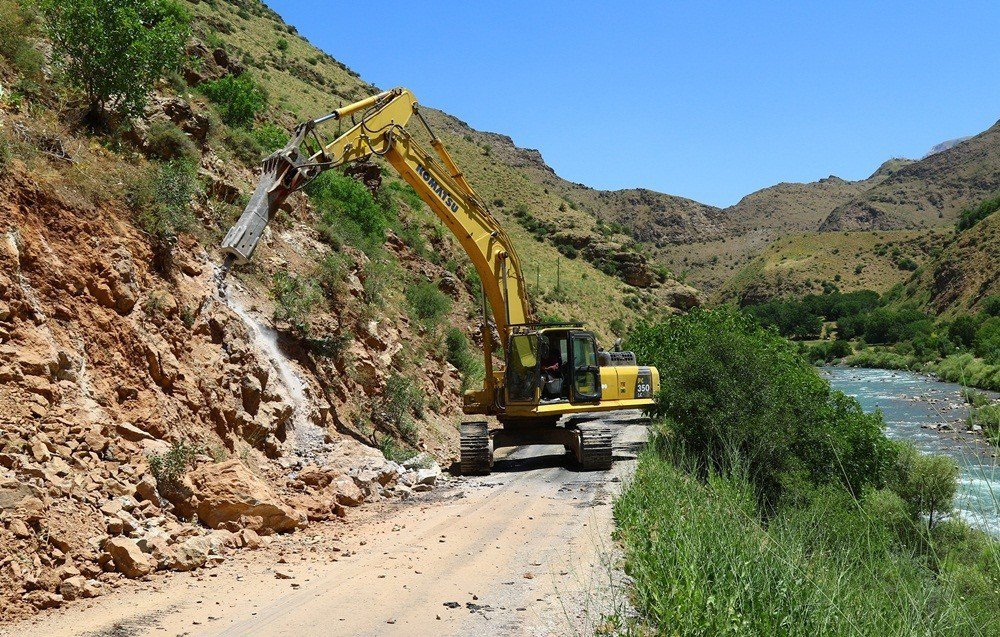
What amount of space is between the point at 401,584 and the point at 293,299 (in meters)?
9.47

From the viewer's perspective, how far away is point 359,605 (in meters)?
7.59

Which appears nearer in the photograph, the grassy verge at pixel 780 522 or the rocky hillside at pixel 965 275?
the grassy verge at pixel 780 522

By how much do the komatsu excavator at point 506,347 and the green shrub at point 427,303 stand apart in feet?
26.5

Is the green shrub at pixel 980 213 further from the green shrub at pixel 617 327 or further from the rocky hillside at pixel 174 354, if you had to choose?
the rocky hillside at pixel 174 354

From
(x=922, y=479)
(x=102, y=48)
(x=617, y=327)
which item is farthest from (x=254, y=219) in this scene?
(x=617, y=327)

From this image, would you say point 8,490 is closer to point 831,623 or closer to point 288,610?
point 288,610

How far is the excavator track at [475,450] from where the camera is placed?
52.2 feet

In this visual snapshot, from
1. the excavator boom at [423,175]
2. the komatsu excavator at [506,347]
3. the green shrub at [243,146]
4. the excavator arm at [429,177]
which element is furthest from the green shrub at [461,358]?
the green shrub at [243,146]

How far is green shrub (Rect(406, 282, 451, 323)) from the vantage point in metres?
26.1

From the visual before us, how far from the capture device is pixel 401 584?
27.4ft

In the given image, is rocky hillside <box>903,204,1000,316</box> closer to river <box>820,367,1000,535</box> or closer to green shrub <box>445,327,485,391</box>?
river <box>820,367,1000,535</box>

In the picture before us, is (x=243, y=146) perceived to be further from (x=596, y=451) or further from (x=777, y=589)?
(x=777, y=589)

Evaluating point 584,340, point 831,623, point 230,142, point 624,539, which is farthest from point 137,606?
point 230,142

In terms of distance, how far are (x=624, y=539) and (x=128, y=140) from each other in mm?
12699
